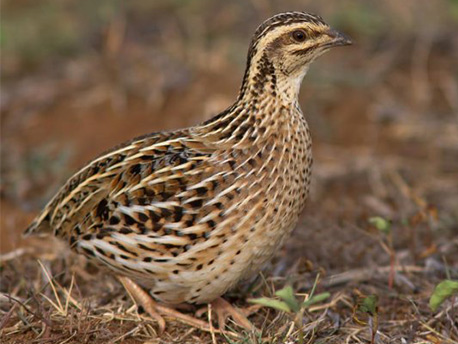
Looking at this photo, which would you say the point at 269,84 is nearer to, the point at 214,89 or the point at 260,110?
the point at 260,110

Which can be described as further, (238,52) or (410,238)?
(238,52)

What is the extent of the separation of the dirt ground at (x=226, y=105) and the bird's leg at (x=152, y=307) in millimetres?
50

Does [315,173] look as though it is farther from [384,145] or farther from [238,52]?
[238,52]

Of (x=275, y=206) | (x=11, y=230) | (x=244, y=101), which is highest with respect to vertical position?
(x=244, y=101)

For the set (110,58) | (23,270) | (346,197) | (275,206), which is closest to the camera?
(275,206)

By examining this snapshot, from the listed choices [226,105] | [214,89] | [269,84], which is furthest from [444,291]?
[214,89]

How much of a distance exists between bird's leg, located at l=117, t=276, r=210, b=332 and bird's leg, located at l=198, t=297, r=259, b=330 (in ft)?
0.37

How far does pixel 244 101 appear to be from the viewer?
448 centimetres

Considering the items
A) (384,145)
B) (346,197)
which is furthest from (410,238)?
(384,145)

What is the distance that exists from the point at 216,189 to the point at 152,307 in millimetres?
829

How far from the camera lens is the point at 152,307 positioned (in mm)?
4621

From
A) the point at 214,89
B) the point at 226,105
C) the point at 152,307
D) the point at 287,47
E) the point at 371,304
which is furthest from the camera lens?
the point at 214,89

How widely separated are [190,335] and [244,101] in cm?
127

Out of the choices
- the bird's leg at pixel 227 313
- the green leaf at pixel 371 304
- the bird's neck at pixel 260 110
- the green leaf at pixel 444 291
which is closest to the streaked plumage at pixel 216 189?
the bird's neck at pixel 260 110
